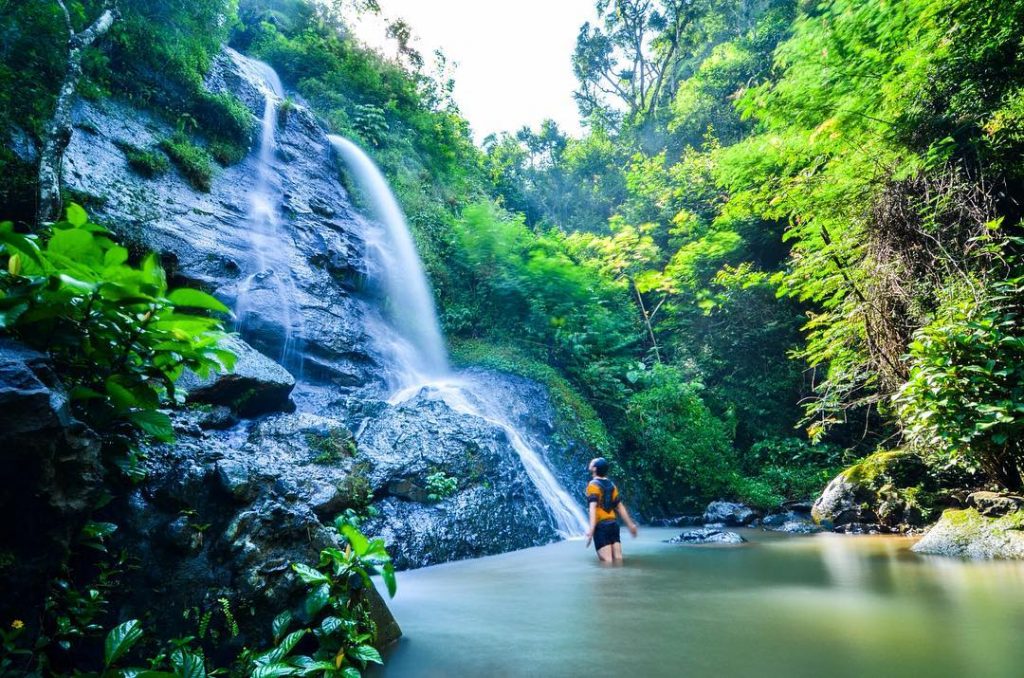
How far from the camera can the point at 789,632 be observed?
3.63 m

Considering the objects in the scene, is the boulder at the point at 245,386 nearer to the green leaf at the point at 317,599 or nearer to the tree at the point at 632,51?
the green leaf at the point at 317,599

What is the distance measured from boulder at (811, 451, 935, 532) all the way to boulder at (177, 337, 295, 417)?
943 cm

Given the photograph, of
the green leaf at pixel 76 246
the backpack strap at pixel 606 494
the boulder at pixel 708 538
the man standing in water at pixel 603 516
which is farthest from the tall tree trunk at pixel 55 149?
the boulder at pixel 708 538

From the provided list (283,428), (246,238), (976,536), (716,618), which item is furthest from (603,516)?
(246,238)

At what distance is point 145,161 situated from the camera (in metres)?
9.59

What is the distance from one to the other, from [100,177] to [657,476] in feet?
41.3

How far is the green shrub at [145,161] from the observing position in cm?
949

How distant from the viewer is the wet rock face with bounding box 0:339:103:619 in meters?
1.96

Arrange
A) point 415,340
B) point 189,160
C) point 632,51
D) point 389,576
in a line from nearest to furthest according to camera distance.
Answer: point 389,576 → point 189,160 → point 415,340 → point 632,51

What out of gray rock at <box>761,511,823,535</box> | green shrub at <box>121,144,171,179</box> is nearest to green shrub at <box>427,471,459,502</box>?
gray rock at <box>761,511,823,535</box>

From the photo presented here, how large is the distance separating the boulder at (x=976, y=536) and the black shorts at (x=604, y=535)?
3835 millimetres

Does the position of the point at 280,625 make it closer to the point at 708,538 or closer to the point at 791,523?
the point at 708,538

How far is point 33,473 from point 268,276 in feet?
27.8

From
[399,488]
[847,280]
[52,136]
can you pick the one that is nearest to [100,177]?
[52,136]
